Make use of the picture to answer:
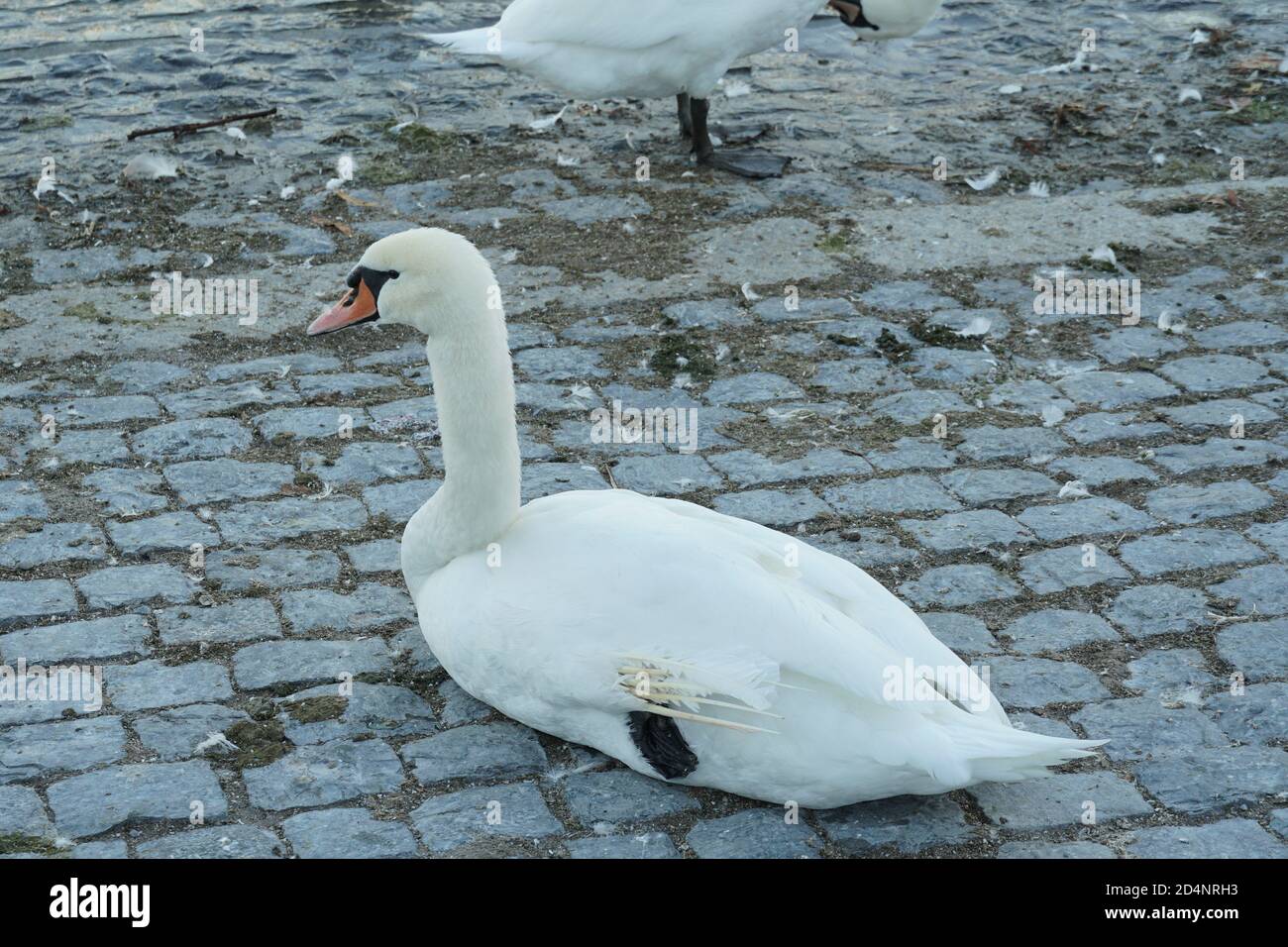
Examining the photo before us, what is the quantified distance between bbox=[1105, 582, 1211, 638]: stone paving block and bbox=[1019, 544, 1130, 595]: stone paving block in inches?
4.0

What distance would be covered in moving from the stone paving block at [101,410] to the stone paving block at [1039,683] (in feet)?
10.1

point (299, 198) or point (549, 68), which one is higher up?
point (549, 68)

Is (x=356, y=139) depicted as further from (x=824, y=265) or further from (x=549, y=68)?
(x=824, y=265)

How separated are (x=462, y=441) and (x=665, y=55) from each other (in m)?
4.06

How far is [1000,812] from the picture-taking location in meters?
3.71

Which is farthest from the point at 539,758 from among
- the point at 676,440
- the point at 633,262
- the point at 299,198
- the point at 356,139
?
the point at 356,139

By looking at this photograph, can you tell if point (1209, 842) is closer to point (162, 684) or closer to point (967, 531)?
point (967, 531)

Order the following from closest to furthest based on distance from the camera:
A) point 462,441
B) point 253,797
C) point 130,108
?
point 253,797
point 462,441
point 130,108

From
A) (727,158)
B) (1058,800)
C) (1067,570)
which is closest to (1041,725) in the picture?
(1058,800)

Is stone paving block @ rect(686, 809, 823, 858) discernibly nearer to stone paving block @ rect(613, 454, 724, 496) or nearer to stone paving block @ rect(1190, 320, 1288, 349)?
stone paving block @ rect(613, 454, 724, 496)

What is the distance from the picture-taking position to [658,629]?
356 cm

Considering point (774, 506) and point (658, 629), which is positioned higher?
point (658, 629)

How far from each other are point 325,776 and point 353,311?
1.17 meters

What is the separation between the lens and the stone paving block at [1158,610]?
4457 mm
